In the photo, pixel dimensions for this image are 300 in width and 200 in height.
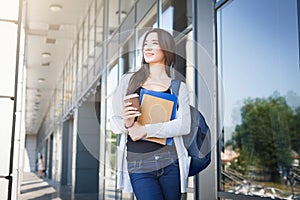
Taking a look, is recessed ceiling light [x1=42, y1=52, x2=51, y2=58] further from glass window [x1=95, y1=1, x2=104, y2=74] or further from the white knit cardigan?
the white knit cardigan

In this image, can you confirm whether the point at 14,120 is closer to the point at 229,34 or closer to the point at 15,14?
the point at 15,14

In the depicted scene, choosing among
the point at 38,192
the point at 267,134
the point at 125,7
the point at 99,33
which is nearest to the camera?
the point at 267,134

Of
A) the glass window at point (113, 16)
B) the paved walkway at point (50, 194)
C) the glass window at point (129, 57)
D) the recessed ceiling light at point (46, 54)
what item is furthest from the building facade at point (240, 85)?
the recessed ceiling light at point (46, 54)

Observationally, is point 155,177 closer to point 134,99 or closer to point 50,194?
point 134,99

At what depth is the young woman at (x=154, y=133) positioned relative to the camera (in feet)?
4.85

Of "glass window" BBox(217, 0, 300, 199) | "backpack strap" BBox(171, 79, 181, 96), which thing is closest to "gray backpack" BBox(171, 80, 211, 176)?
"backpack strap" BBox(171, 79, 181, 96)

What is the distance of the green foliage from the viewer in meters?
2.31

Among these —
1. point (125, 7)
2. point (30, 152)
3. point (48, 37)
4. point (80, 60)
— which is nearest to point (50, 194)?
point (80, 60)

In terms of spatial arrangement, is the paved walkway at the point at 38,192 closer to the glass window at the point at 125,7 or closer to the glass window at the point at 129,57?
the glass window at the point at 125,7

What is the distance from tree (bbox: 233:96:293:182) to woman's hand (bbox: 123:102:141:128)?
3.90ft

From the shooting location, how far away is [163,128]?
1.45 m

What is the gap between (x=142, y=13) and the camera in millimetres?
4109

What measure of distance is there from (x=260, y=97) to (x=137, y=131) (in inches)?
60.1

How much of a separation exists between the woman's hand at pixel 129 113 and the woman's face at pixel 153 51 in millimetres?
242
